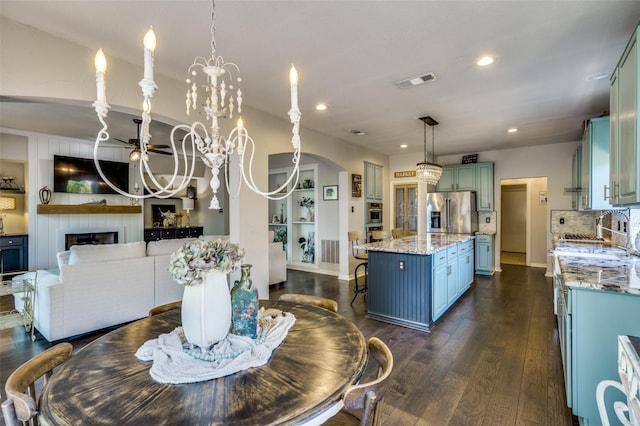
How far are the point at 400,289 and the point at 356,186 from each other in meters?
2.91

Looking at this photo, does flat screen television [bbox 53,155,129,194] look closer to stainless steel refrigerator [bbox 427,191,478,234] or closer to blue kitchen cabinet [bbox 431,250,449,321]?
blue kitchen cabinet [bbox 431,250,449,321]

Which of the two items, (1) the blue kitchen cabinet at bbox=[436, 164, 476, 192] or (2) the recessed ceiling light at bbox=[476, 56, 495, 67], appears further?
(1) the blue kitchen cabinet at bbox=[436, 164, 476, 192]

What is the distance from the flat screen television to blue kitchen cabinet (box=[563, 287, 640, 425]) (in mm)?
7793

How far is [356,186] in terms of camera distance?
19.7ft

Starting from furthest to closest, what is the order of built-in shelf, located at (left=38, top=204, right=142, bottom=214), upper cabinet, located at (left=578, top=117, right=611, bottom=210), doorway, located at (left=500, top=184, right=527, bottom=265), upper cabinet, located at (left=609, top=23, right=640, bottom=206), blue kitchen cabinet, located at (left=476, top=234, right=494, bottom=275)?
doorway, located at (left=500, top=184, right=527, bottom=265) < blue kitchen cabinet, located at (left=476, top=234, right=494, bottom=275) < built-in shelf, located at (left=38, top=204, right=142, bottom=214) < upper cabinet, located at (left=578, top=117, right=611, bottom=210) < upper cabinet, located at (left=609, top=23, right=640, bottom=206)

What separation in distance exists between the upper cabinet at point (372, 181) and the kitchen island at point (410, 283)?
273 centimetres

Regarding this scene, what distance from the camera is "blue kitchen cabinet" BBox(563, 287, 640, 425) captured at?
1.68m

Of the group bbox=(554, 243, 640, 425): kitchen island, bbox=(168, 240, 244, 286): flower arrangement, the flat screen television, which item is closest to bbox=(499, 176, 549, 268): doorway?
bbox=(554, 243, 640, 425): kitchen island

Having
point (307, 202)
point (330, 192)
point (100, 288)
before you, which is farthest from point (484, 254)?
point (100, 288)

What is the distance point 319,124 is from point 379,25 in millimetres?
2488

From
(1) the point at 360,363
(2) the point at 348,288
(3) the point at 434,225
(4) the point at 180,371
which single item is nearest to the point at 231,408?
(4) the point at 180,371

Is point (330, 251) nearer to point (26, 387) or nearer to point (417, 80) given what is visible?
point (417, 80)

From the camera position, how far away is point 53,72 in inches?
89.7

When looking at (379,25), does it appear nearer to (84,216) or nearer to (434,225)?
(434,225)
